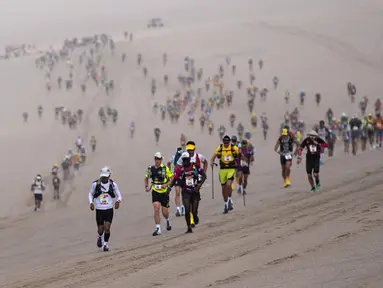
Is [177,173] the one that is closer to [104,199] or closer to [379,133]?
[104,199]

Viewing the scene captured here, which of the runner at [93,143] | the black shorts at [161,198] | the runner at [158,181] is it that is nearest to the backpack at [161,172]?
the runner at [158,181]

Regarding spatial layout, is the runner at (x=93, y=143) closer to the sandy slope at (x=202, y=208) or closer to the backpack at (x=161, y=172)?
the sandy slope at (x=202, y=208)

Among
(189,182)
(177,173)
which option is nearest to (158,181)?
(177,173)

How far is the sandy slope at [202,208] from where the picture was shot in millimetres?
8492

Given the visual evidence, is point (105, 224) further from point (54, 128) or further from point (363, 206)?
point (54, 128)

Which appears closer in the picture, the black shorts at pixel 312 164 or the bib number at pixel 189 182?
the bib number at pixel 189 182

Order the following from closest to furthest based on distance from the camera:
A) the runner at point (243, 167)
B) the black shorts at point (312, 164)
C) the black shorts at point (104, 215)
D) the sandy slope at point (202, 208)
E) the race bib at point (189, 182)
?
1. the sandy slope at point (202, 208)
2. the black shorts at point (104, 215)
3. the race bib at point (189, 182)
4. the black shorts at point (312, 164)
5. the runner at point (243, 167)

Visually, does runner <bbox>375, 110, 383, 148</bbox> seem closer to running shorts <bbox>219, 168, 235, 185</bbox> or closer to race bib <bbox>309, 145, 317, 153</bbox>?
race bib <bbox>309, 145, 317, 153</bbox>

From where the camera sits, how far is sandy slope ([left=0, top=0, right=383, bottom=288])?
8492mm

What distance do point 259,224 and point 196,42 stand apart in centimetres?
5285

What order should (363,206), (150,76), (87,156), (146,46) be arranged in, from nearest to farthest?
(363,206) < (87,156) < (150,76) < (146,46)

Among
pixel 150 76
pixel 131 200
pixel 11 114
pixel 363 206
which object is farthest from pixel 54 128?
pixel 363 206

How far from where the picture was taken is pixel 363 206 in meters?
11.7

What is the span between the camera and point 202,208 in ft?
53.8
